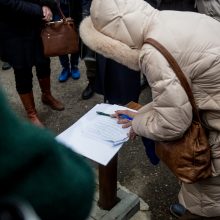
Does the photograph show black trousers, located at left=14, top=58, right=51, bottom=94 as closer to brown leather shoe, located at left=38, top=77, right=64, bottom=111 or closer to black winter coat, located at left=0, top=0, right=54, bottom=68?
black winter coat, located at left=0, top=0, right=54, bottom=68

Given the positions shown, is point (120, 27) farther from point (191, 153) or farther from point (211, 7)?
point (211, 7)

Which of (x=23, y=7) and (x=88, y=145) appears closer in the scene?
(x=88, y=145)

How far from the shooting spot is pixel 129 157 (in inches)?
122

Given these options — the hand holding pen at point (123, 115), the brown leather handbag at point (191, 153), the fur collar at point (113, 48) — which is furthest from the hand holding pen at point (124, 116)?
the fur collar at point (113, 48)

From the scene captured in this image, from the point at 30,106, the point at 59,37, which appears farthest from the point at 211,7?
the point at 30,106

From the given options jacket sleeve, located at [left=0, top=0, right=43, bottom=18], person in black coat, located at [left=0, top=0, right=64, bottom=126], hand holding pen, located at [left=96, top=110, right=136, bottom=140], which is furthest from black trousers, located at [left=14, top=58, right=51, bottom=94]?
hand holding pen, located at [left=96, top=110, right=136, bottom=140]

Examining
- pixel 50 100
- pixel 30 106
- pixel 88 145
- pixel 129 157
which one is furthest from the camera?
pixel 50 100

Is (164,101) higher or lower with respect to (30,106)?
higher

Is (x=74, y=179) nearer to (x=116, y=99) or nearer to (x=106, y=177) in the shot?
(x=106, y=177)

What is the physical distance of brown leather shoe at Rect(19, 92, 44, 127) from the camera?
3.31 m

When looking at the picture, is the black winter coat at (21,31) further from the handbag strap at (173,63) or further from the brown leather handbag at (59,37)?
the handbag strap at (173,63)

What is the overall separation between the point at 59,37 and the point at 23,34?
27 centimetres

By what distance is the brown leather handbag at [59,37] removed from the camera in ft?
9.70

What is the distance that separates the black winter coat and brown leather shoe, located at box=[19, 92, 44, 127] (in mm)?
344
